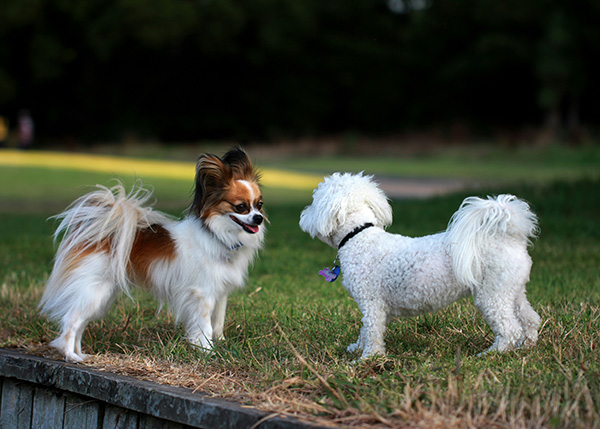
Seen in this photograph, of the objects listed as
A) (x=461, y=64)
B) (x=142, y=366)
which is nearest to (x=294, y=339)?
(x=142, y=366)

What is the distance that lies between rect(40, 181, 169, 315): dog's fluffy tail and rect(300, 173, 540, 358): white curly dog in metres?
1.26

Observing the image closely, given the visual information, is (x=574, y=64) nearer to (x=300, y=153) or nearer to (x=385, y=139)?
(x=385, y=139)

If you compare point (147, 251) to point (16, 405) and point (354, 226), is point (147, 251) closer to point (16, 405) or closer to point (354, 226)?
point (16, 405)

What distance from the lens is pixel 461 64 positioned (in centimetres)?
3847

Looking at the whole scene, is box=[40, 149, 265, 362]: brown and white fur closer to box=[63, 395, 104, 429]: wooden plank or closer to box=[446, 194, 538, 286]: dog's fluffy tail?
→ box=[63, 395, 104, 429]: wooden plank

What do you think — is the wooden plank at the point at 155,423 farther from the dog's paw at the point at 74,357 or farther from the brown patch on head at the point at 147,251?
the brown patch on head at the point at 147,251

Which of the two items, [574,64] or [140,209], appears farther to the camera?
[574,64]

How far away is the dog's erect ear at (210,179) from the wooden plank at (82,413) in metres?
1.41

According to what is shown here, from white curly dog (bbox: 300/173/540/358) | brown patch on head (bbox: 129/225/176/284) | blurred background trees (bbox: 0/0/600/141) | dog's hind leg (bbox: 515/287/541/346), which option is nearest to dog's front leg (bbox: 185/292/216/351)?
brown patch on head (bbox: 129/225/176/284)

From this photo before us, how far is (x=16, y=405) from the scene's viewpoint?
4.28 m

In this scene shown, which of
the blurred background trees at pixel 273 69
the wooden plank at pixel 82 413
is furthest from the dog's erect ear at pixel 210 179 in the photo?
the blurred background trees at pixel 273 69

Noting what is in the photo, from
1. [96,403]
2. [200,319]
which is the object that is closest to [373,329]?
[200,319]

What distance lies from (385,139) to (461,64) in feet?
24.3

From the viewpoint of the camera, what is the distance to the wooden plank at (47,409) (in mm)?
4016
